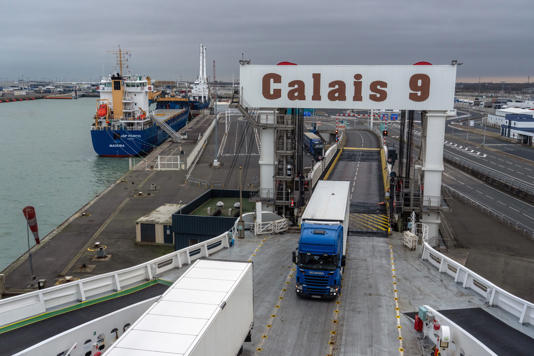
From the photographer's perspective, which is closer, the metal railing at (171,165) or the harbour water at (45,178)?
the harbour water at (45,178)

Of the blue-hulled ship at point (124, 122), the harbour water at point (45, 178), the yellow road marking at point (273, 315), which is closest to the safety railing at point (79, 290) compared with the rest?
the yellow road marking at point (273, 315)

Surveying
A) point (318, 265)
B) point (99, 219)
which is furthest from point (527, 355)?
point (99, 219)

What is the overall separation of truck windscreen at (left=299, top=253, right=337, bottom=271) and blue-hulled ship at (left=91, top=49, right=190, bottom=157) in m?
79.0

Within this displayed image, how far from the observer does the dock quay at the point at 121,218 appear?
33.8 m

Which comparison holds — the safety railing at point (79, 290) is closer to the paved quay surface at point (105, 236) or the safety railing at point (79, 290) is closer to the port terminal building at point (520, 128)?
the paved quay surface at point (105, 236)

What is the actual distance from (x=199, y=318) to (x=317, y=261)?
28.1 feet

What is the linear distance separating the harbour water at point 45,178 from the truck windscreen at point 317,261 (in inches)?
1149

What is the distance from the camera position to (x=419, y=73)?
2902 centimetres

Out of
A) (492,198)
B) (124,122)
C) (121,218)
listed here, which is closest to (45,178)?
(124,122)

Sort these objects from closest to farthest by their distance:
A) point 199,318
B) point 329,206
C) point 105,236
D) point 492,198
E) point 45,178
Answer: point 199,318 → point 329,206 → point 105,236 → point 492,198 → point 45,178

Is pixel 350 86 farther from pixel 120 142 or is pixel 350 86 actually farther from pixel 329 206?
pixel 120 142

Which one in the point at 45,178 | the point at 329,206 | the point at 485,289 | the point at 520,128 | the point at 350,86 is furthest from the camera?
the point at 520,128

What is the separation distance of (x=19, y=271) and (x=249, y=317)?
2513 centimetres

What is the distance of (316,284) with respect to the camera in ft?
64.0
